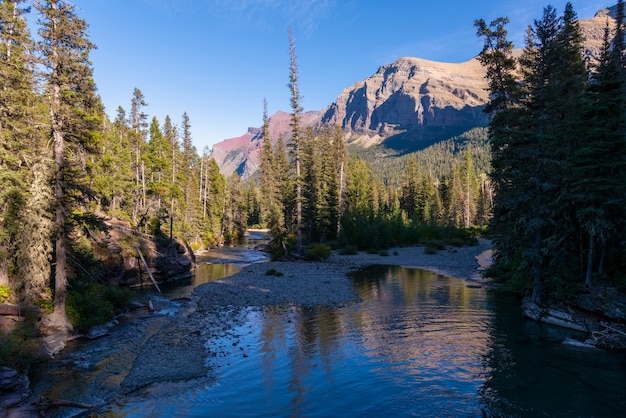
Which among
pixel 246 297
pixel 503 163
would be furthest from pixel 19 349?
pixel 503 163

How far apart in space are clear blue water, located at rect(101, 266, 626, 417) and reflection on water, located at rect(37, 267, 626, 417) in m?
0.04

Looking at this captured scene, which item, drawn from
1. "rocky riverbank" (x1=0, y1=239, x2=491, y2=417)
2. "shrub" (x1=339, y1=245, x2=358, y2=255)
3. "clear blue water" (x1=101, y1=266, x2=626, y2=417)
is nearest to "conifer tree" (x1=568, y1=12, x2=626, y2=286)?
"clear blue water" (x1=101, y1=266, x2=626, y2=417)

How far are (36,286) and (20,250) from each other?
6.01 feet

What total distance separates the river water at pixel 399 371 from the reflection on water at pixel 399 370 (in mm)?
36

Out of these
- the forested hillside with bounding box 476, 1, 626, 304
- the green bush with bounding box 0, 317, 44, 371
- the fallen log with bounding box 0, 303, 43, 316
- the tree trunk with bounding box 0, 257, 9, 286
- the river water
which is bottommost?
the river water

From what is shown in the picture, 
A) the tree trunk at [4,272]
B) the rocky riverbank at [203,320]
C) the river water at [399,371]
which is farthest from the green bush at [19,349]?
the river water at [399,371]

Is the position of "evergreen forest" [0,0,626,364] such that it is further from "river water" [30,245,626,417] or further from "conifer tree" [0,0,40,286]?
"river water" [30,245,626,417]

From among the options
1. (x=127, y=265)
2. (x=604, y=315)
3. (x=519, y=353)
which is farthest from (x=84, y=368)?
(x=604, y=315)

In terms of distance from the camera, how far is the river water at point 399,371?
9812mm

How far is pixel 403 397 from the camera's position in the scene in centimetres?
1038

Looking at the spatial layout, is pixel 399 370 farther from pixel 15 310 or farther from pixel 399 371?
pixel 15 310

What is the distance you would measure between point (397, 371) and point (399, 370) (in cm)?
12

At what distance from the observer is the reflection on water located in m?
9.84

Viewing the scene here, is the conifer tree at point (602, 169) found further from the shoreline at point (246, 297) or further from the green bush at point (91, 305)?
the green bush at point (91, 305)
